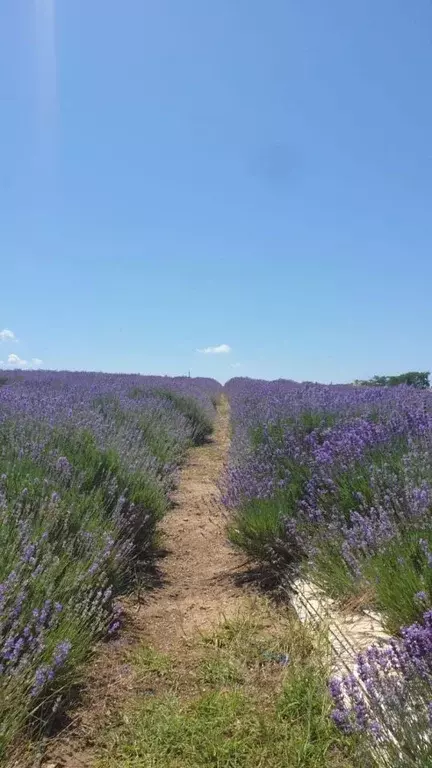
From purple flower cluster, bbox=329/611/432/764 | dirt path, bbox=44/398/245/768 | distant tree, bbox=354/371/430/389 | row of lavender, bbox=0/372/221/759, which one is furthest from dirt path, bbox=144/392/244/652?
distant tree, bbox=354/371/430/389

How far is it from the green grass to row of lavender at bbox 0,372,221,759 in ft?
0.94

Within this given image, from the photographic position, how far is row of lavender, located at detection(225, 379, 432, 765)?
1.46 metres

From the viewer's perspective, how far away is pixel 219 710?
6.53ft

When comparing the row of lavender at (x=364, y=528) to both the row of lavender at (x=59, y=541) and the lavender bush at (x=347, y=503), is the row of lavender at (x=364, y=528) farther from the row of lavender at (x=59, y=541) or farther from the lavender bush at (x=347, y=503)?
the row of lavender at (x=59, y=541)

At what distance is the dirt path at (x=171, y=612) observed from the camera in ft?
6.38

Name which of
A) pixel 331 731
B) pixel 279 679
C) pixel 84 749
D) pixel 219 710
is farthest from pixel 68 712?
pixel 331 731

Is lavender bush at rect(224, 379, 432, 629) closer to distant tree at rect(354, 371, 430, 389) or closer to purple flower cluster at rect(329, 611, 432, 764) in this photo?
purple flower cluster at rect(329, 611, 432, 764)

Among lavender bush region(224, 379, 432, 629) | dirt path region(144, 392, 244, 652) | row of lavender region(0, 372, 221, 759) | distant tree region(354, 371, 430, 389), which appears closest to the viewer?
row of lavender region(0, 372, 221, 759)

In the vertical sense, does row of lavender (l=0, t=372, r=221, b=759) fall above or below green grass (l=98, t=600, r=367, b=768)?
above

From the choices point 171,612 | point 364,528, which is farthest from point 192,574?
point 364,528

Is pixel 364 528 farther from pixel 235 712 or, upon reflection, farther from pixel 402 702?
pixel 402 702

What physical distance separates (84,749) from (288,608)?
4.17ft

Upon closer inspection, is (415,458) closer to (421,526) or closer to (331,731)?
(421,526)

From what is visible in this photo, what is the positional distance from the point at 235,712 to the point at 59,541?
1.22m
